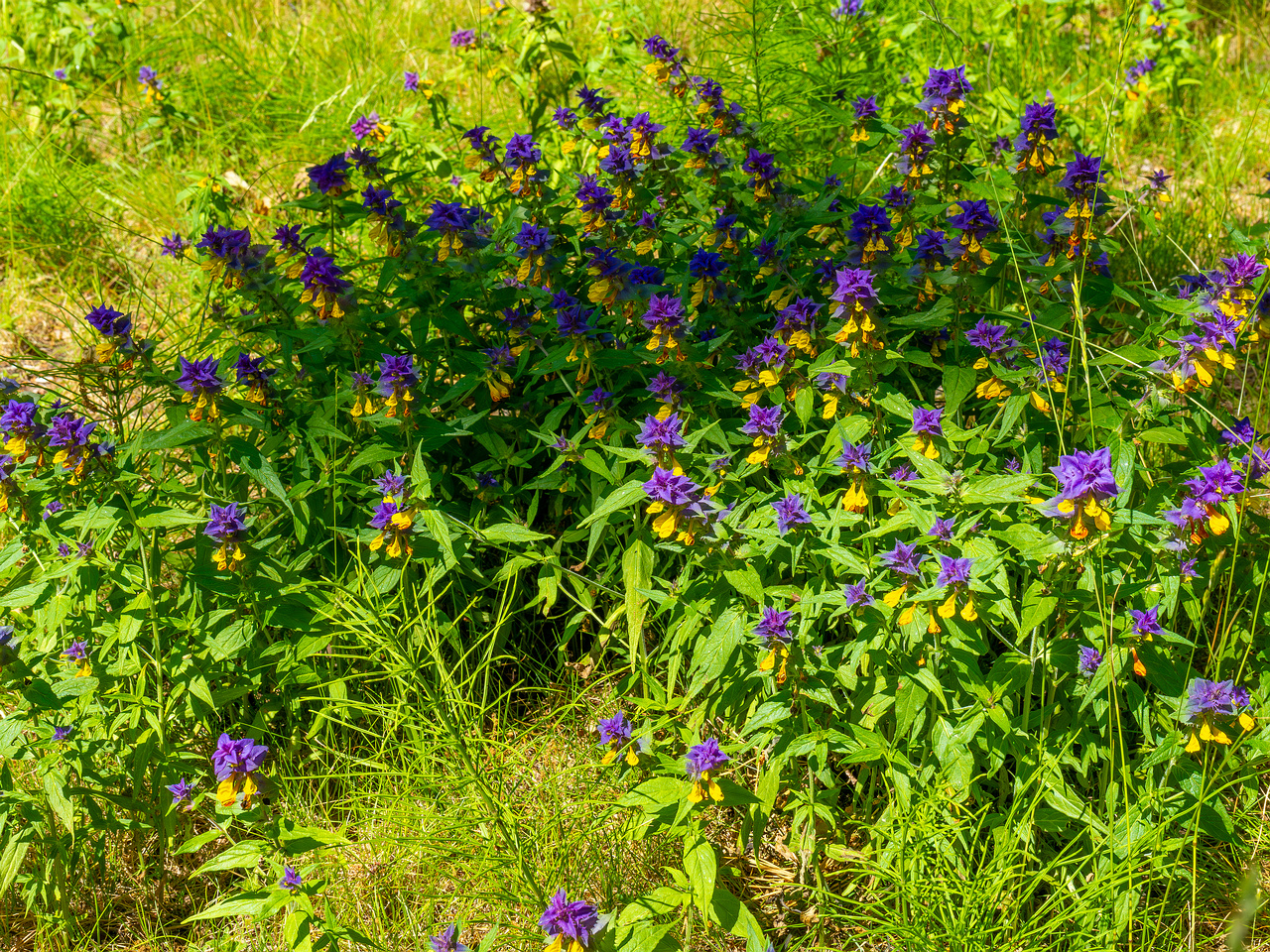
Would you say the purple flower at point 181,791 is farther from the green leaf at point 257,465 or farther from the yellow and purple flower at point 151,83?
the yellow and purple flower at point 151,83

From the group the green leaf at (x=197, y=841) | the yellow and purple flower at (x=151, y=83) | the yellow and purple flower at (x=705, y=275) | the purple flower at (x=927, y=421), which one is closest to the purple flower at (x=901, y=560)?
the purple flower at (x=927, y=421)

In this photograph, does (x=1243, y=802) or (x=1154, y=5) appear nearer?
(x=1243, y=802)

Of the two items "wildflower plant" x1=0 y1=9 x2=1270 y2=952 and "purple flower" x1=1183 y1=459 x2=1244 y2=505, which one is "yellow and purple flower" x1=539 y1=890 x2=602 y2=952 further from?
"purple flower" x1=1183 y1=459 x2=1244 y2=505

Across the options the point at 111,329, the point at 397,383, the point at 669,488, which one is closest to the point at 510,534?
the point at 397,383

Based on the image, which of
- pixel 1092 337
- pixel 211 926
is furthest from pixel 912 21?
pixel 211 926

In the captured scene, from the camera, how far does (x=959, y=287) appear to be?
2.09 m

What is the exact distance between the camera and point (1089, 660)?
67.0 inches

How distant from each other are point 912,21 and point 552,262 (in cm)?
258

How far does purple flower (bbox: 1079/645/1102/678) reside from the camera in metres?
1.70

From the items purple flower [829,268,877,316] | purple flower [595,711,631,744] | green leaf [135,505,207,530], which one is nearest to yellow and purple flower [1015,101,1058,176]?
purple flower [829,268,877,316]

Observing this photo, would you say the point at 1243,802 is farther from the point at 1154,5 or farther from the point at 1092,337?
the point at 1154,5

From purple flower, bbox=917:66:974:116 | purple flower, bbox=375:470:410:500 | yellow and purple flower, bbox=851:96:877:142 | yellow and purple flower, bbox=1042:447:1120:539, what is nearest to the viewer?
yellow and purple flower, bbox=1042:447:1120:539

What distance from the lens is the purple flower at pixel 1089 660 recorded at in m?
1.70

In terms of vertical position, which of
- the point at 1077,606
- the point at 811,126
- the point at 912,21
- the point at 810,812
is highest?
the point at 912,21
